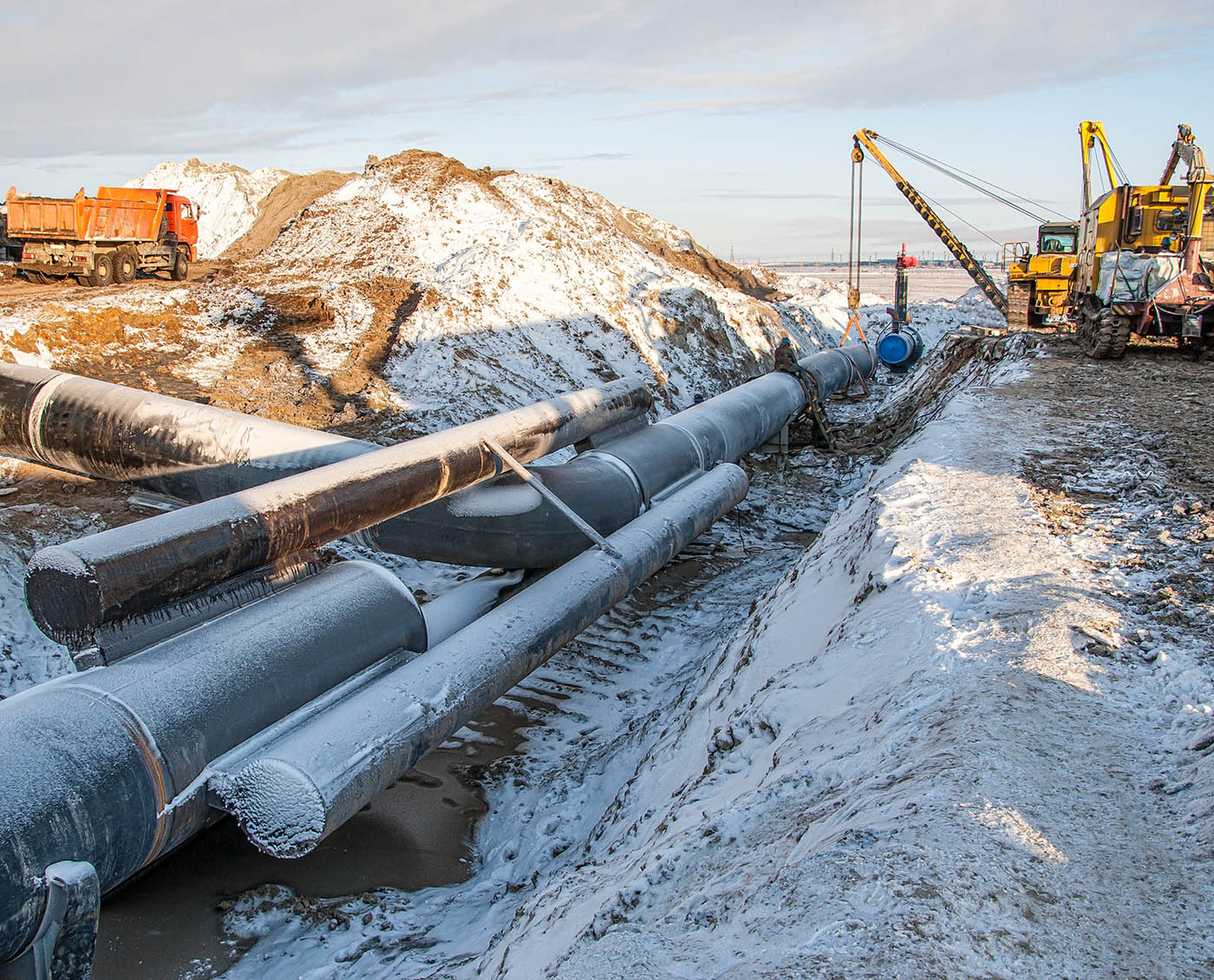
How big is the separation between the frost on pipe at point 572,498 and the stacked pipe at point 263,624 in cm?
2

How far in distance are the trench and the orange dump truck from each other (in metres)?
13.4

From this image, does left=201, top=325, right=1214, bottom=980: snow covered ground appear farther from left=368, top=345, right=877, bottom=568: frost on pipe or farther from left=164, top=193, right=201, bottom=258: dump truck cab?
left=164, top=193, right=201, bottom=258: dump truck cab

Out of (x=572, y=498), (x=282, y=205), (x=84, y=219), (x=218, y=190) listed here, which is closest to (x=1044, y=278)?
(x=572, y=498)

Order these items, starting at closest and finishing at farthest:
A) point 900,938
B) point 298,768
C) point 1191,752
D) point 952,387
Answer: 1. point 900,938
2. point 1191,752
3. point 298,768
4. point 952,387

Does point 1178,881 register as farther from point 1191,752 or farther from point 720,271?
point 720,271

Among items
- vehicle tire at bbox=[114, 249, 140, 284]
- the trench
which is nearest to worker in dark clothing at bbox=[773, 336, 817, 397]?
the trench

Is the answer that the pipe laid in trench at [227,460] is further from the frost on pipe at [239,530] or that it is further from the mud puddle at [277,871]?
the mud puddle at [277,871]

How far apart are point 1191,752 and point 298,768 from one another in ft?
10.3

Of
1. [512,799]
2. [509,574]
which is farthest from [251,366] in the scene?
[512,799]

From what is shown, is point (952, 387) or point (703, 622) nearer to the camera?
point (703, 622)

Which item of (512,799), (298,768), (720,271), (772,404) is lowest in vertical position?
(512,799)

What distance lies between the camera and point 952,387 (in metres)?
12.0

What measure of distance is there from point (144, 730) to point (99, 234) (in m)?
Result: 15.7

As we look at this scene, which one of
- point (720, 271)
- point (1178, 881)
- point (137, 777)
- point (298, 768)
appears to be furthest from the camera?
point (720, 271)
